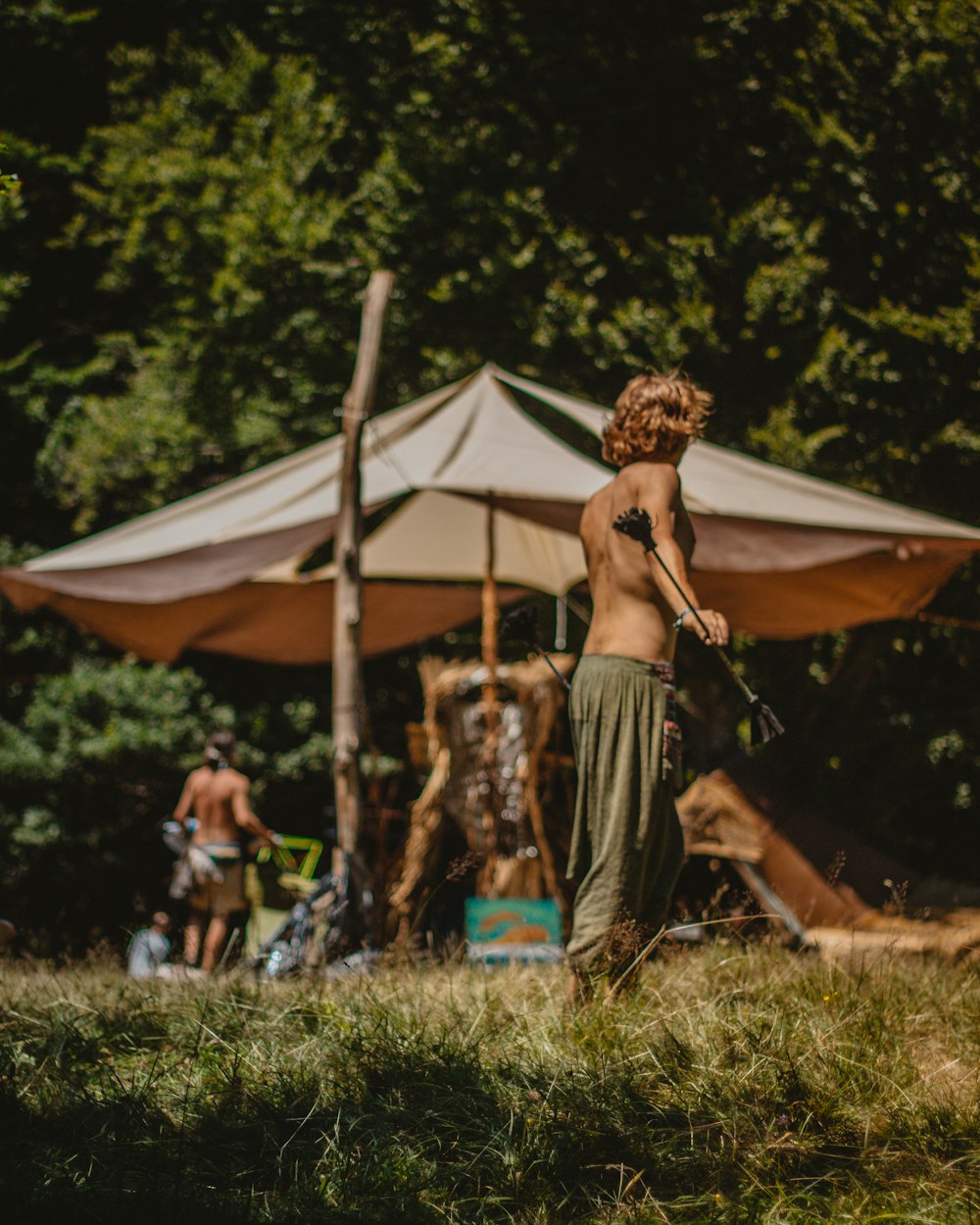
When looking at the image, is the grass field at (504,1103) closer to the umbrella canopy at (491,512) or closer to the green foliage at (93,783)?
the umbrella canopy at (491,512)

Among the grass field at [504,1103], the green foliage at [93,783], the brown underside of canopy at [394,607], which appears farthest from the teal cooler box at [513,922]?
the green foliage at [93,783]

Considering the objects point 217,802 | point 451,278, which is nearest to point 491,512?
point 217,802

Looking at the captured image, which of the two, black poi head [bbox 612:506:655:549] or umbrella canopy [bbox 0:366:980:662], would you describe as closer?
black poi head [bbox 612:506:655:549]

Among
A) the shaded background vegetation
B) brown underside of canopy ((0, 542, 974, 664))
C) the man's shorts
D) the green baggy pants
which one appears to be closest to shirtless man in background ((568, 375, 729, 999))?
the green baggy pants

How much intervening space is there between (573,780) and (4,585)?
3016mm

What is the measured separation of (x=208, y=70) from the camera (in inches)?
437

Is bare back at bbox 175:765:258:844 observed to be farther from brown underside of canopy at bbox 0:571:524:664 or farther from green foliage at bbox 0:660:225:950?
green foliage at bbox 0:660:225:950

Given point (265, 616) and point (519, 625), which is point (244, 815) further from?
point (519, 625)

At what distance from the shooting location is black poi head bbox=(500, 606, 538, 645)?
338 centimetres

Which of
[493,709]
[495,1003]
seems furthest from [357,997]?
[493,709]

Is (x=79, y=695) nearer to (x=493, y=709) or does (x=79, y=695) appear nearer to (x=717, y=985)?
(x=493, y=709)

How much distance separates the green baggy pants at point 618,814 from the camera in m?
2.94

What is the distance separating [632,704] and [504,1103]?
1076 millimetres

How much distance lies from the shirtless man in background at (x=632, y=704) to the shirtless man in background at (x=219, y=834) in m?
3.65
